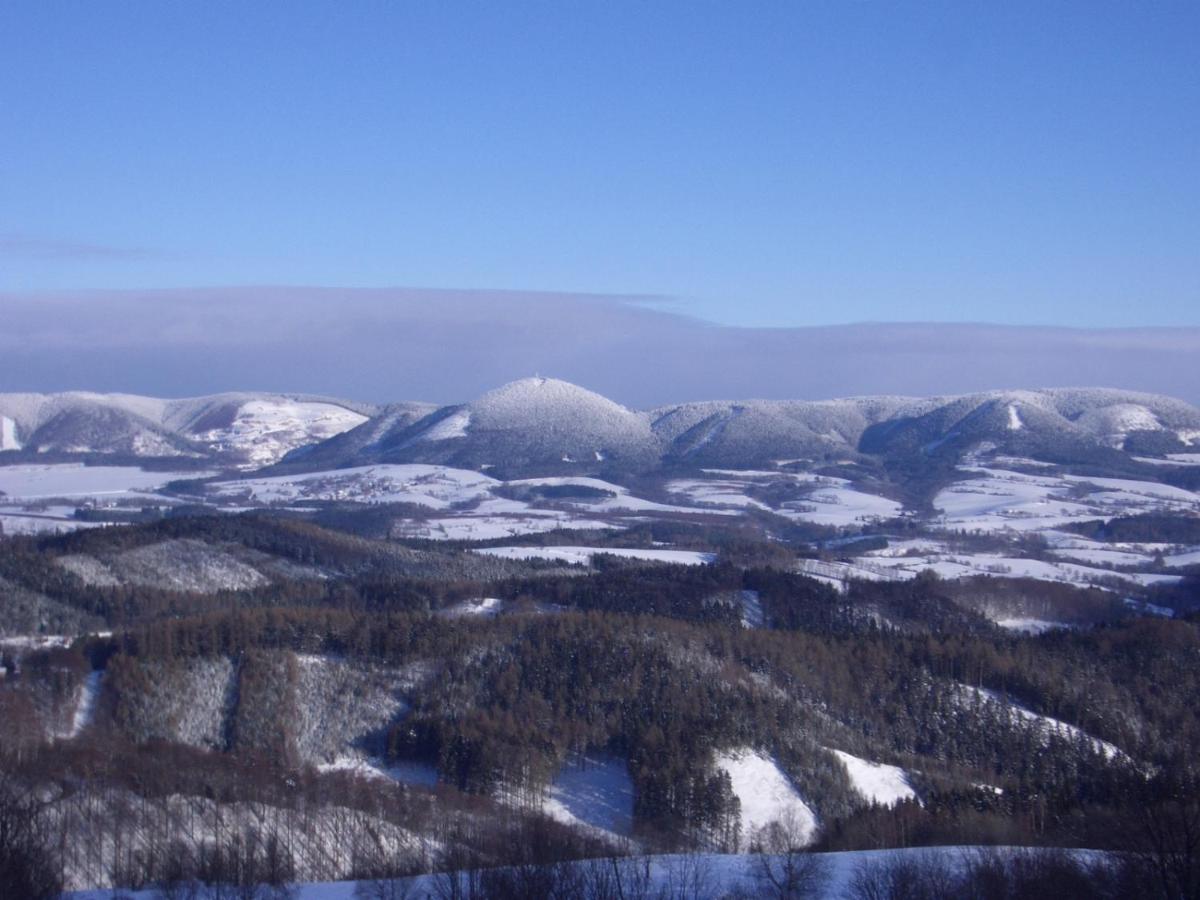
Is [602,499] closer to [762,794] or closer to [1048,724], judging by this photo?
[1048,724]

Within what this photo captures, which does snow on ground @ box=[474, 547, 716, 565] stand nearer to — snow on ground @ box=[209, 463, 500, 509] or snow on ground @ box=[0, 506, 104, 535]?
snow on ground @ box=[0, 506, 104, 535]

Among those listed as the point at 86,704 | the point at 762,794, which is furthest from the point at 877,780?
the point at 86,704

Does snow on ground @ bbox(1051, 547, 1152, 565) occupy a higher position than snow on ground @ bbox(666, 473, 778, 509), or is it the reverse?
snow on ground @ bbox(1051, 547, 1152, 565)

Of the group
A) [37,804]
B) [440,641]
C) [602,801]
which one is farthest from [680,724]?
[37,804]

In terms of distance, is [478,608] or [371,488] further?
[371,488]

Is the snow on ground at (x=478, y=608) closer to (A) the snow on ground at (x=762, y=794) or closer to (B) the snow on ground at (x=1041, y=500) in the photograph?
(A) the snow on ground at (x=762, y=794)

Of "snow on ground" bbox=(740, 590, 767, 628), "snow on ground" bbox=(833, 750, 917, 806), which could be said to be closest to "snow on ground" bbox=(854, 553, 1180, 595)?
"snow on ground" bbox=(740, 590, 767, 628)
